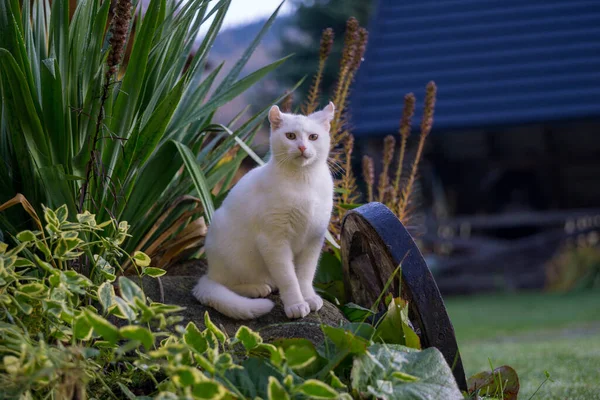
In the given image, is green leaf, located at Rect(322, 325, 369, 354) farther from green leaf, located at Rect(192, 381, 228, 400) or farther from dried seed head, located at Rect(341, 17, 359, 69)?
dried seed head, located at Rect(341, 17, 359, 69)

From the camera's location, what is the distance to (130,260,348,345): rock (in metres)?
1.85

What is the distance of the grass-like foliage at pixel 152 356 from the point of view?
1.26 metres

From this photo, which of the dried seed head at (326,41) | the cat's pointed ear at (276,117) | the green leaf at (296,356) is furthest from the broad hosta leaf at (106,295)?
the dried seed head at (326,41)

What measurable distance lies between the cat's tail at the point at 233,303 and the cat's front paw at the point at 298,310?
56 millimetres

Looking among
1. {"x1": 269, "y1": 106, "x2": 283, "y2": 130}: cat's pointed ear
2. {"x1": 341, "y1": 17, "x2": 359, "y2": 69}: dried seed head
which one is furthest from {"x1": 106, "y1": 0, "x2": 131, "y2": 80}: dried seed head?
{"x1": 341, "y1": 17, "x2": 359, "y2": 69}: dried seed head

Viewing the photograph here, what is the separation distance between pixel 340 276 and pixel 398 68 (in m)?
8.02

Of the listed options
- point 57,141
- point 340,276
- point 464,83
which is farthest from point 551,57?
point 57,141

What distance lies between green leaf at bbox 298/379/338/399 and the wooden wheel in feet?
1.57

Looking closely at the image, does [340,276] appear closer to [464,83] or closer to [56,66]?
[56,66]

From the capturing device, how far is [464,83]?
384 inches

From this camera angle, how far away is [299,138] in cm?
205

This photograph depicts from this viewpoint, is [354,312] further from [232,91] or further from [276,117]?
[232,91]

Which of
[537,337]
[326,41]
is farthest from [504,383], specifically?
[537,337]

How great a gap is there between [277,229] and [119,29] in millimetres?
657
